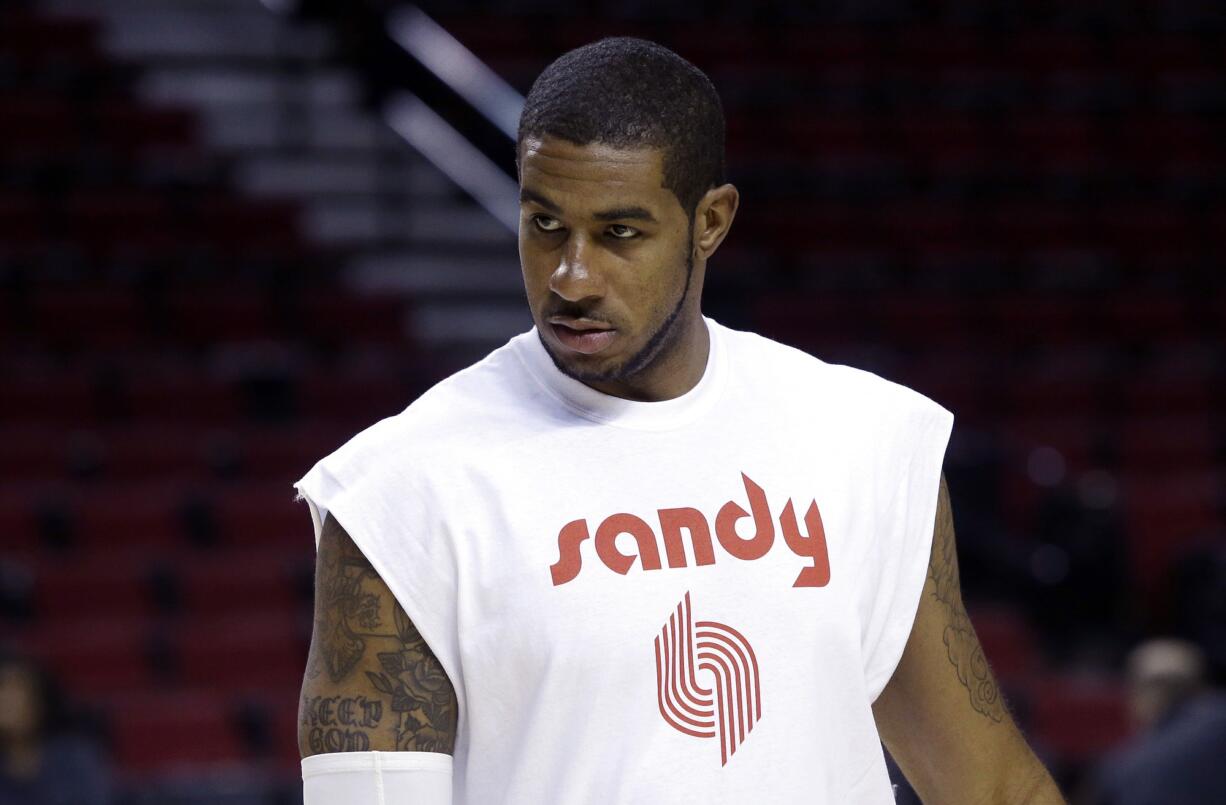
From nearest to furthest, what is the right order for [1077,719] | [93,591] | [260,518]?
1. [93,591]
2. [1077,719]
3. [260,518]

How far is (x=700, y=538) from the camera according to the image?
158cm

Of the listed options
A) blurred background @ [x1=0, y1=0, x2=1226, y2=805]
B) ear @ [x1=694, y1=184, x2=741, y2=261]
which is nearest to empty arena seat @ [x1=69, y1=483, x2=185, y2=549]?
blurred background @ [x1=0, y1=0, x2=1226, y2=805]

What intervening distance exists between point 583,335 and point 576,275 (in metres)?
0.06

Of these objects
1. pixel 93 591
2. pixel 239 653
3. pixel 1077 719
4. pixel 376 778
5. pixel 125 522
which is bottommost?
pixel 1077 719

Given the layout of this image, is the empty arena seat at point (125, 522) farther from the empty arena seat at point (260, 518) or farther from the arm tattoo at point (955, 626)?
the arm tattoo at point (955, 626)

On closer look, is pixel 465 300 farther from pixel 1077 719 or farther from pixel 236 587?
pixel 1077 719

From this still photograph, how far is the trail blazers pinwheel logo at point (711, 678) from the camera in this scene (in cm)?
153

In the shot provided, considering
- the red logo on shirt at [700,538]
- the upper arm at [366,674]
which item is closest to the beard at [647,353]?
the red logo on shirt at [700,538]

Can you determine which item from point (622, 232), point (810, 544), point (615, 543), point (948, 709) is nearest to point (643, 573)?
point (615, 543)

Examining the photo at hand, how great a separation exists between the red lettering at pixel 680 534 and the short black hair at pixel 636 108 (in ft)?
0.83

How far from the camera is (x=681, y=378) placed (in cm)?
167

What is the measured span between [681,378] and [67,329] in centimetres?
603

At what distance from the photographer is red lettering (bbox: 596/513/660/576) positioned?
155 centimetres

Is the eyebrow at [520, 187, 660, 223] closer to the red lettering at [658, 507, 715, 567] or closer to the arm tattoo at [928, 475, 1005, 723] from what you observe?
the red lettering at [658, 507, 715, 567]
